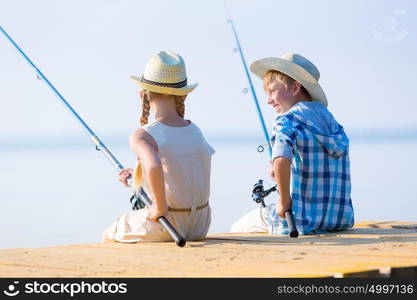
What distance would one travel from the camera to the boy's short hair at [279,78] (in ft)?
19.1

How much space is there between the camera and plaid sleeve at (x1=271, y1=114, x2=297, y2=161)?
543 cm

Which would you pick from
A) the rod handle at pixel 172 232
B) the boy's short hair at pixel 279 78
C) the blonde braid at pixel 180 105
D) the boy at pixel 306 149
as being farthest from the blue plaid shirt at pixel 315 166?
the rod handle at pixel 172 232

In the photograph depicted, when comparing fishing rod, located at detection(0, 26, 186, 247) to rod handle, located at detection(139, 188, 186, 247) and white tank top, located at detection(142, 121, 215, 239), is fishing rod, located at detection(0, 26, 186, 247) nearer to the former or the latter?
rod handle, located at detection(139, 188, 186, 247)

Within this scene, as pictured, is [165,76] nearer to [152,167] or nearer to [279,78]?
[152,167]

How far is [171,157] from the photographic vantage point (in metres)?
5.27

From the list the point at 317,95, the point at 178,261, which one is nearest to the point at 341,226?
the point at 317,95

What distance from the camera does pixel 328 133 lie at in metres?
A: 5.71

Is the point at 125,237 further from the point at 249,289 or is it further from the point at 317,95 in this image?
the point at 249,289

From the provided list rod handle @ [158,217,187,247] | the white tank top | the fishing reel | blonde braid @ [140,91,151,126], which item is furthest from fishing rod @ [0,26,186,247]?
the fishing reel

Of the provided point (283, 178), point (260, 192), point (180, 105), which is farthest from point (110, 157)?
point (283, 178)

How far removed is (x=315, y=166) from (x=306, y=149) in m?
0.10

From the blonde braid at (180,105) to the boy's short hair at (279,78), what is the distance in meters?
0.63

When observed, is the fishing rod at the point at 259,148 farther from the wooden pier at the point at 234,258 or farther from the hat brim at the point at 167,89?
the hat brim at the point at 167,89

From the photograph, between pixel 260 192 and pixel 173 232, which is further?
pixel 260 192
